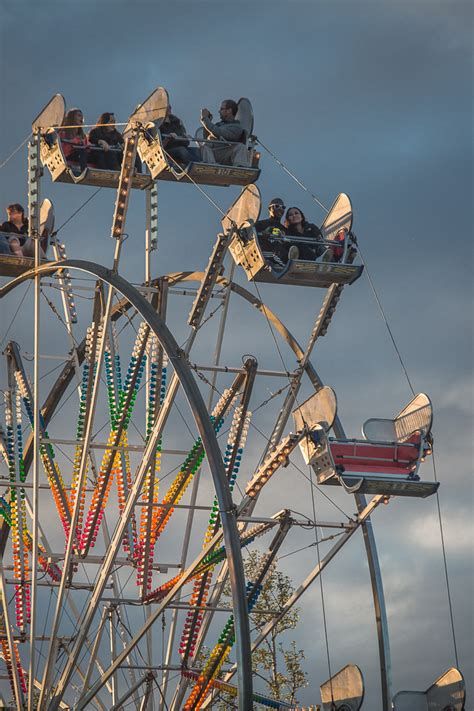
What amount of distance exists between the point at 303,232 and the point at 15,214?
5.61 meters

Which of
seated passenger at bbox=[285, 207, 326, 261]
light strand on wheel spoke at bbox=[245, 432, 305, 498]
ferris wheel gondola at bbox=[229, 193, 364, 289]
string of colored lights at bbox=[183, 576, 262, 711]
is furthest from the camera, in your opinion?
string of colored lights at bbox=[183, 576, 262, 711]

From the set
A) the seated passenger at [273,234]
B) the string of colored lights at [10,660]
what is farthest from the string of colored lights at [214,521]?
the seated passenger at [273,234]

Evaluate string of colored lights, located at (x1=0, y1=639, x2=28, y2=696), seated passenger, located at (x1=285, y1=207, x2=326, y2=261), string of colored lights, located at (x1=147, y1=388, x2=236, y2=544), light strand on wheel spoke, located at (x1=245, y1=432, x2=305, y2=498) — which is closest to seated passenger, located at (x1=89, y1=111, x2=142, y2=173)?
seated passenger, located at (x1=285, y1=207, x2=326, y2=261)

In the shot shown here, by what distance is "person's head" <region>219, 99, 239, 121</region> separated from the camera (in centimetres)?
2841

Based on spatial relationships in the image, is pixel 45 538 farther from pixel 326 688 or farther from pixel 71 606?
pixel 326 688

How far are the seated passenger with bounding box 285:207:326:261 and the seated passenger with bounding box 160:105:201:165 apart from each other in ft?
5.98

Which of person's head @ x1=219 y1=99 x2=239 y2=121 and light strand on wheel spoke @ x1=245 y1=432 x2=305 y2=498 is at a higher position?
person's head @ x1=219 y1=99 x2=239 y2=121

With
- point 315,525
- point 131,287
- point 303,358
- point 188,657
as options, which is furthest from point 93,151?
point 188,657

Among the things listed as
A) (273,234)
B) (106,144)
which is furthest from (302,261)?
(106,144)

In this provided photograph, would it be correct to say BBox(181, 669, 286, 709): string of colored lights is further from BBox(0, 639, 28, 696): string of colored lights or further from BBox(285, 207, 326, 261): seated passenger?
BBox(285, 207, 326, 261): seated passenger

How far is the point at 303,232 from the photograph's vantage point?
27406 mm

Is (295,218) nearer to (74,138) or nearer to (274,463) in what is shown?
(74,138)

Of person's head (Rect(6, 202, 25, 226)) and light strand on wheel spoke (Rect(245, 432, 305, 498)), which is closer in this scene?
light strand on wheel spoke (Rect(245, 432, 305, 498))

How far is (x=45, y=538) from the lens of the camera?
31.0 meters
